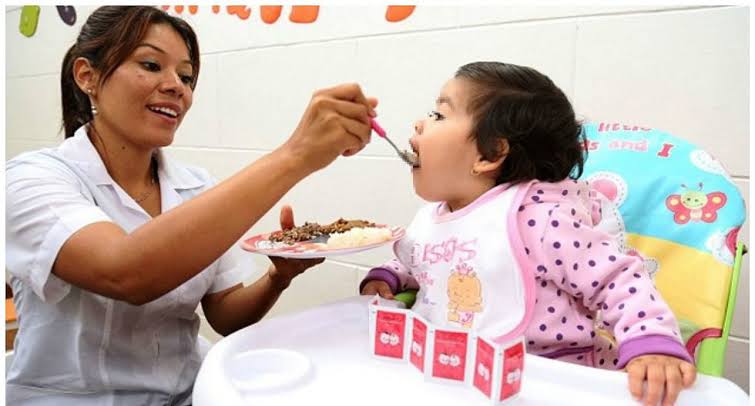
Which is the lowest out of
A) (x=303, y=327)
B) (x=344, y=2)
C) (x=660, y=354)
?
(x=303, y=327)

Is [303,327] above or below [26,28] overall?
below

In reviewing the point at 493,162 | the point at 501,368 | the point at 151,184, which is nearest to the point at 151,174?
the point at 151,184

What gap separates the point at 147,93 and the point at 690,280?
3.37 feet

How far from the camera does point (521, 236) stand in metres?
0.89

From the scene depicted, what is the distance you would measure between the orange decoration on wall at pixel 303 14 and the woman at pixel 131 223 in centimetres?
54

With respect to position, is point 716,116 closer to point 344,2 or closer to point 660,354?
point 660,354

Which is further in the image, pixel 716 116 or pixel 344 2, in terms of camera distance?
pixel 344 2

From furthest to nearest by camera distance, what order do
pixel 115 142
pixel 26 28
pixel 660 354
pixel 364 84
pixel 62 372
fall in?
pixel 26 28
pixel 364 84
pixel 115 142
pixel 62 372
pixel 660 354

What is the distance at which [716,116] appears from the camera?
1178 mm

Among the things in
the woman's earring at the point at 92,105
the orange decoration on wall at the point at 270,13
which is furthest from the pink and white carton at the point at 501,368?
the orange decoration on wall at the point at 270,13

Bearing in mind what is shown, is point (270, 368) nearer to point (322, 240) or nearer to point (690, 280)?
point (322, 240)

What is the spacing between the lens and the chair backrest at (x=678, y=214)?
3.01 feet

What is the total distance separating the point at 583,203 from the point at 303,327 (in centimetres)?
49

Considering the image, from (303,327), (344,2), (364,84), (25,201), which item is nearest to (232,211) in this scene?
(303,327)
